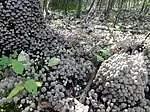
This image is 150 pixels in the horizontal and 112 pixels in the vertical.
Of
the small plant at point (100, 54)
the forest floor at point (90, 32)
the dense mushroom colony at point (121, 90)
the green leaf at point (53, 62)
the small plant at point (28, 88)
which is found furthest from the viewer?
the forest floor at point (90, 32)

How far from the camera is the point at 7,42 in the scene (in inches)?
104

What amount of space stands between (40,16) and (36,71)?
795mm

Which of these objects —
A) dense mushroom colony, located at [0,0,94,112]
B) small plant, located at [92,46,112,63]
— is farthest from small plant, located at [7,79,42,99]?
small plant, located at [92,46,112,63]

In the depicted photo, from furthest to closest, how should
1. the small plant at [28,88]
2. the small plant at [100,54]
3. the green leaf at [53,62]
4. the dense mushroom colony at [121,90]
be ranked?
1. the small plant at [100,54]
2. the green leaf at [53,62]
3. the dense mushroom colony at [121,90]
4. the small plant at [28,88]

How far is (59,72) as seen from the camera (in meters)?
2.31

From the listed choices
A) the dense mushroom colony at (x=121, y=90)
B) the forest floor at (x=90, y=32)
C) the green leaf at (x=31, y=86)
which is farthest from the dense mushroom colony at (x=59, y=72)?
the forest floor at (x=90, y=32)

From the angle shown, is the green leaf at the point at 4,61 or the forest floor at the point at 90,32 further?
the forest floor at the point at 90,32

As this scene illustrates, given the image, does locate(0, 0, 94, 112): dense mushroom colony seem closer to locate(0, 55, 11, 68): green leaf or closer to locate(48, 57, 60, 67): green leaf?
locate(48, 57, 60, 67): green leaf

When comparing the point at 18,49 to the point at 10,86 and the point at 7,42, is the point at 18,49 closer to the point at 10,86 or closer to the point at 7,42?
the point at 7,42

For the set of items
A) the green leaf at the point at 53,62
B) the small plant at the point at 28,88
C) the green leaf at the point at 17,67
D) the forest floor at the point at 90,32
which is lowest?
the forest floor at the point at 90,32

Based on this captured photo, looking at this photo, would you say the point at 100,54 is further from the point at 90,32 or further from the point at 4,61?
the point at 90,32

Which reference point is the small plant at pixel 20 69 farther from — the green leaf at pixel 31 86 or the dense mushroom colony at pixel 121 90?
the dense mushroom colony at pixel 121 90

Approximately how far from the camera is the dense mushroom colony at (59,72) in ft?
6.79

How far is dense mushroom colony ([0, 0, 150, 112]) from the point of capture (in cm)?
207
